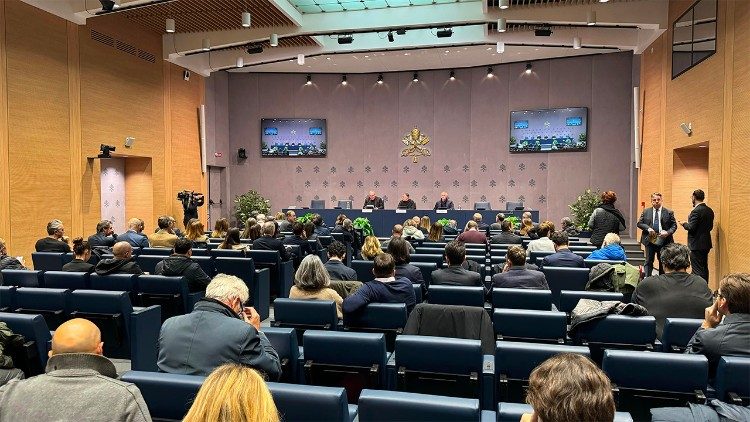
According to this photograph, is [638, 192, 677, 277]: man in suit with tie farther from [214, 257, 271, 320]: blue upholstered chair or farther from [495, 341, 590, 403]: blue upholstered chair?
[495, 341, 590, 403]: blue upholstered chair

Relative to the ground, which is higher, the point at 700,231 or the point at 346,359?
the point at 700,231

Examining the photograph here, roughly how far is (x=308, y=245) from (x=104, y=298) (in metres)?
4.33

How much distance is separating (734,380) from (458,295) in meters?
2.07

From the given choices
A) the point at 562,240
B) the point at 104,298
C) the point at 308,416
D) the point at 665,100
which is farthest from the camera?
the point at 665,100

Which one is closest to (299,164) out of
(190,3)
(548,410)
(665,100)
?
(190,3)

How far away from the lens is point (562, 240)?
5879mm

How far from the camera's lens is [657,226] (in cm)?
812

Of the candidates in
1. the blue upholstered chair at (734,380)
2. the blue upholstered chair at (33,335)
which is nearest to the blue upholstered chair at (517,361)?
the blue upholstered chair at (734,380)

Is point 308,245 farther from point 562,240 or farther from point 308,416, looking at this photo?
point 308,416

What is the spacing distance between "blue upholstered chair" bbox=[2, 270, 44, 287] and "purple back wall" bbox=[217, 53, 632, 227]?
41.8ft

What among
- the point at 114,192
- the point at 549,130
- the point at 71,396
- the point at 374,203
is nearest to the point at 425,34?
the point at 374,203

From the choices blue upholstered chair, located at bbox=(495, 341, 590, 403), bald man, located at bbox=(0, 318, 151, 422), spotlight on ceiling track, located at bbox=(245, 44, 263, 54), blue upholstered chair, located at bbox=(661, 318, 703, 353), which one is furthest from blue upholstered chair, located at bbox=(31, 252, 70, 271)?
spotlight on ceiling track, located at bbox=(245, 44, 263, 54)

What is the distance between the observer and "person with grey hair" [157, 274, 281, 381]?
7.67 ft

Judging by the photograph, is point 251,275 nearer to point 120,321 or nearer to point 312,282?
point 120,321
